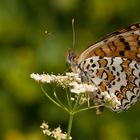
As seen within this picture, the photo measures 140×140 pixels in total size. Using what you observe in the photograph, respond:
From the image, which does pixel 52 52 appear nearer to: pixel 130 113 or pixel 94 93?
pixel 130 113

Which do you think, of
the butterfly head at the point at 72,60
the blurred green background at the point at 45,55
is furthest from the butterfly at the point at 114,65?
the blurred green background at the point at 45,55

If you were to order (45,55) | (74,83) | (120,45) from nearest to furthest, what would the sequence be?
(74,83) < (120,45) < (45,55)

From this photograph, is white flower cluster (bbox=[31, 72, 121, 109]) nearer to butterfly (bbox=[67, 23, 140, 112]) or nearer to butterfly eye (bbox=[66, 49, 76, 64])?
butterfly (bbox=[67, 23, 140, 112])

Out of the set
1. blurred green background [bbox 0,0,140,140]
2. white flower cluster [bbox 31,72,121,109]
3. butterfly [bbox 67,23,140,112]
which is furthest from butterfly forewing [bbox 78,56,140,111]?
blurred green background [bbox 0,0,140,140]

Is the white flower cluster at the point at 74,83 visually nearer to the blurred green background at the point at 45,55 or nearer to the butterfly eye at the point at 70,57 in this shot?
the butterfly eye at the point at 70,57

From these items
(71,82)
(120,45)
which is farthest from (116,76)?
(71,82)

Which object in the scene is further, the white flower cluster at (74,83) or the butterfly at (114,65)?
the butterfly at (114,65)

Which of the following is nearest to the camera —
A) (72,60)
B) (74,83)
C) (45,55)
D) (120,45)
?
(74,83)

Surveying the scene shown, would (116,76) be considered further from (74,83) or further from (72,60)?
(74,83)
